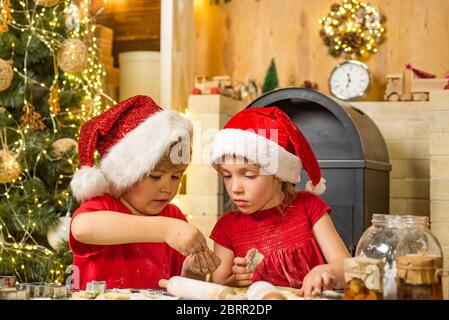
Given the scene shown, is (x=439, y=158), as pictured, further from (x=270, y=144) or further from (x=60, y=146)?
(x=270, y=144)

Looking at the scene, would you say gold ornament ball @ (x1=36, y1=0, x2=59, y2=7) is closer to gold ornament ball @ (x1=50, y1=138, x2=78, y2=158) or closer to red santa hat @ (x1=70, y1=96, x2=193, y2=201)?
gold ornament ball @ (x1=50, y1=138, x2=78, y2=158)

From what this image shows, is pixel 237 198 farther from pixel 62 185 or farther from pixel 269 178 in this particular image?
pixel 62 185

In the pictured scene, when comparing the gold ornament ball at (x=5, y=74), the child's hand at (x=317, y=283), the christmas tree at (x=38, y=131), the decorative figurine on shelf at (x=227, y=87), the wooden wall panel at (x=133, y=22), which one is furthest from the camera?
the wooden wall panel at (x=133, y=22)

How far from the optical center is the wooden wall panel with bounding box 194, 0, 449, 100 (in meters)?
4.54

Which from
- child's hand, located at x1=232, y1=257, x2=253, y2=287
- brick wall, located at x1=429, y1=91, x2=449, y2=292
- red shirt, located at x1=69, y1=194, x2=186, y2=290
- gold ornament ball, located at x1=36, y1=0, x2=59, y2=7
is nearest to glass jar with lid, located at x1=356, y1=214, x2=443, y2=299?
child's hand, located at x1=232, y1=257, x2=253, y2=287

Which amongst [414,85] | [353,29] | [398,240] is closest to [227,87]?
[353,29]

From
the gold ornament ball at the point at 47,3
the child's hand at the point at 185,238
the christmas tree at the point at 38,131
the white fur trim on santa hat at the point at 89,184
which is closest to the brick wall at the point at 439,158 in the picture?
the christmas tree at the point at 38,131

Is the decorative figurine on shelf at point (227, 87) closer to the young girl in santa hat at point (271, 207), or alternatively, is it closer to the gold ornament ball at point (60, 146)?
the gold ornament ball at point (60, 146)

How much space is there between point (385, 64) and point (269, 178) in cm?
311

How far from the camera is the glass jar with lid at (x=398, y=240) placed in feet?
3.85

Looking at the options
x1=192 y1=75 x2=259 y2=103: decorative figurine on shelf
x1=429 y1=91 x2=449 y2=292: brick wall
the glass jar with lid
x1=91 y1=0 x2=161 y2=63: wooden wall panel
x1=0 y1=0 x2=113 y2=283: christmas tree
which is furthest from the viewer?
x1=91 y1=0 x2=161 y2=63: wooden wall panel

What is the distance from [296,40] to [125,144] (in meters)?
3.30

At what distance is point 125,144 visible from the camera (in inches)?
66.8

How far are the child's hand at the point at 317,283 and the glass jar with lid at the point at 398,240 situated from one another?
0.12 meters
